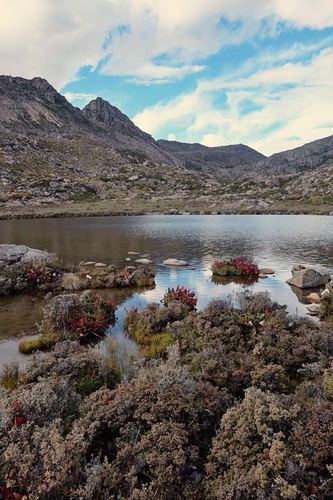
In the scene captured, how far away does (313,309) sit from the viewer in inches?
630

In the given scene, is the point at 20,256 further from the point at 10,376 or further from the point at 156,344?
the point at 10,376

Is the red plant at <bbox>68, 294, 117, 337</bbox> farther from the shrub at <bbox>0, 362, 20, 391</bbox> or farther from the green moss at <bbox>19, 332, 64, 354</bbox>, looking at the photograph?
the shrub at <bbox>0, 362, 20, 391</bbox>

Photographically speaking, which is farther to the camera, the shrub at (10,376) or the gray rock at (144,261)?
the gray rock at (144,261)

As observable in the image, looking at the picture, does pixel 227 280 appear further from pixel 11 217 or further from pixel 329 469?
pixel 11 217

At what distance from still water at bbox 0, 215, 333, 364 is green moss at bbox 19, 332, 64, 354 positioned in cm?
32

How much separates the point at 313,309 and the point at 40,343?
1144cm

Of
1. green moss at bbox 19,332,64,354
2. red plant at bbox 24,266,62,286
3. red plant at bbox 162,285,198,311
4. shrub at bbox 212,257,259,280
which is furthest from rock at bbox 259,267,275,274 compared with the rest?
green moss at bbox 19,332,64,354

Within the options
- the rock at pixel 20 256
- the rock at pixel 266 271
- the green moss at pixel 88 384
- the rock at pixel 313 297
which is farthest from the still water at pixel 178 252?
the rock at pixel 20 256

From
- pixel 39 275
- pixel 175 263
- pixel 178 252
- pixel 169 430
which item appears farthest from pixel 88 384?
pixel 178 252

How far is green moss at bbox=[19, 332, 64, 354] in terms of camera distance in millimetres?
11930

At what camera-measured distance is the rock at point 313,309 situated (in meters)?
15.7

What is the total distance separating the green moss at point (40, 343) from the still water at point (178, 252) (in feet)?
1.05

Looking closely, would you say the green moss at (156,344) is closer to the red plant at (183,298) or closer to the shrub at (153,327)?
the shrub at (153,327)

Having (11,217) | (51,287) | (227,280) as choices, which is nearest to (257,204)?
(11,217)
